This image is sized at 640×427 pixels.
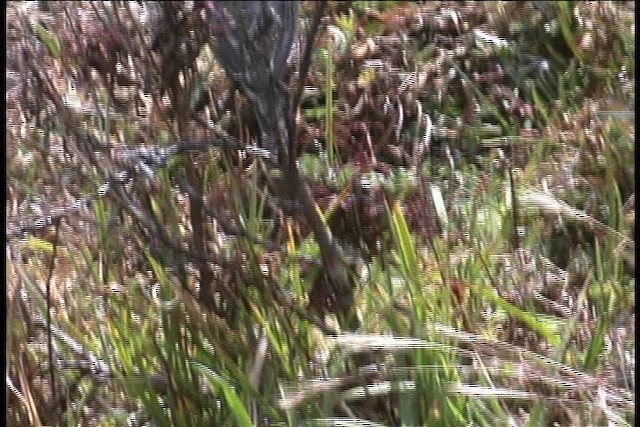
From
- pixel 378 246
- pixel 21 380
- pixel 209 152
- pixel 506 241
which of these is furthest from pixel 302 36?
pixel 21 380

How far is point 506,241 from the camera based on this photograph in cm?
118

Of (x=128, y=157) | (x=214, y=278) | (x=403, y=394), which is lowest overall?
(x=403, y=394)

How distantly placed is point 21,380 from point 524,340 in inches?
25.2

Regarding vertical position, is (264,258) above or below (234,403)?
above

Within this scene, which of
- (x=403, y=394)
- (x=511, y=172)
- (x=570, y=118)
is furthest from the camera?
(x=570, y=118)

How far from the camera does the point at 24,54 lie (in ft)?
3.59

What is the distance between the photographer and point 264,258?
109 cm

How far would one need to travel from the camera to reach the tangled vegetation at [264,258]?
3.24ft

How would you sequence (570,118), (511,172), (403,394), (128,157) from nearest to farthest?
(403,394)
(128,157)
(511,172)
(570,118)

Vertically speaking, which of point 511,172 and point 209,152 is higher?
point 209,152

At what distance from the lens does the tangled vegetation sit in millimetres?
988

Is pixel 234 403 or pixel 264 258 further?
pixel 264 258

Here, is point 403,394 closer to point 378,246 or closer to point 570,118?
point 378,246

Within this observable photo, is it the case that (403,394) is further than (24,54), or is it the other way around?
(24,54)
